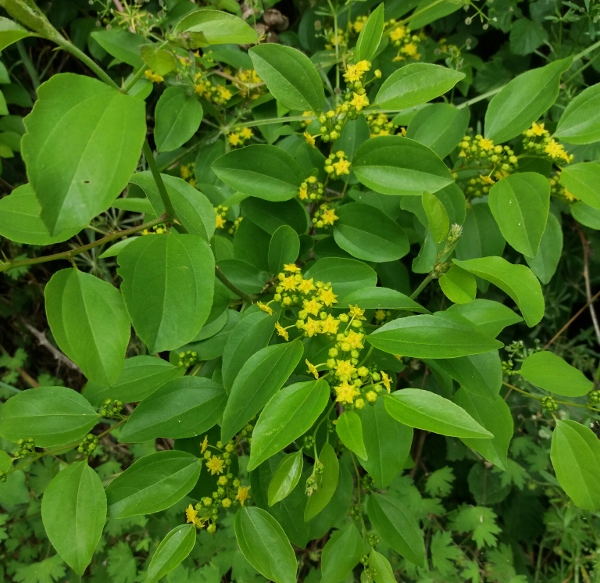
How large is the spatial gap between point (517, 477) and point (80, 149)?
122 centimetres

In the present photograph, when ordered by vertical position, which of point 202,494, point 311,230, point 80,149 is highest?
point 80,149

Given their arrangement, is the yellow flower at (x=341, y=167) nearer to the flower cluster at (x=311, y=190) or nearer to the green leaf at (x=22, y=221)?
the flower cluster at (x=311, y=190)

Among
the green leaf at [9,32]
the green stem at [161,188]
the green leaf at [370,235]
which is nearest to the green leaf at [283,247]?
the green leaf at [370,235]

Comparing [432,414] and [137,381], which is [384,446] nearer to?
[432,414]

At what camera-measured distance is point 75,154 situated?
14.6 inches

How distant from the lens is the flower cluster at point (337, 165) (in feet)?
2.75

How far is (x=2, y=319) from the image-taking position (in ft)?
5.56

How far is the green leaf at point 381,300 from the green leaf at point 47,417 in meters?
0.43

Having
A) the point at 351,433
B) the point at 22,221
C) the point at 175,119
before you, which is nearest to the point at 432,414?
the point at 351,433

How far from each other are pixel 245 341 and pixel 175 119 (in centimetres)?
56

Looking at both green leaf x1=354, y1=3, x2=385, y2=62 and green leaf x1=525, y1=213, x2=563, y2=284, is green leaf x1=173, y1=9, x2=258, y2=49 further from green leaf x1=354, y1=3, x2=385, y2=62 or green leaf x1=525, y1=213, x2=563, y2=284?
green leaf x1=525, y1=213, x2=563, y2=284

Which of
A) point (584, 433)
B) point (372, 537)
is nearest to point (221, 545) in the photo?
point (372, 537)

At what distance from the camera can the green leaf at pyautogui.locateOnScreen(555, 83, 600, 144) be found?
2.56ft

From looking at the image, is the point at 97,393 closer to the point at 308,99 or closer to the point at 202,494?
the point at 202,494
